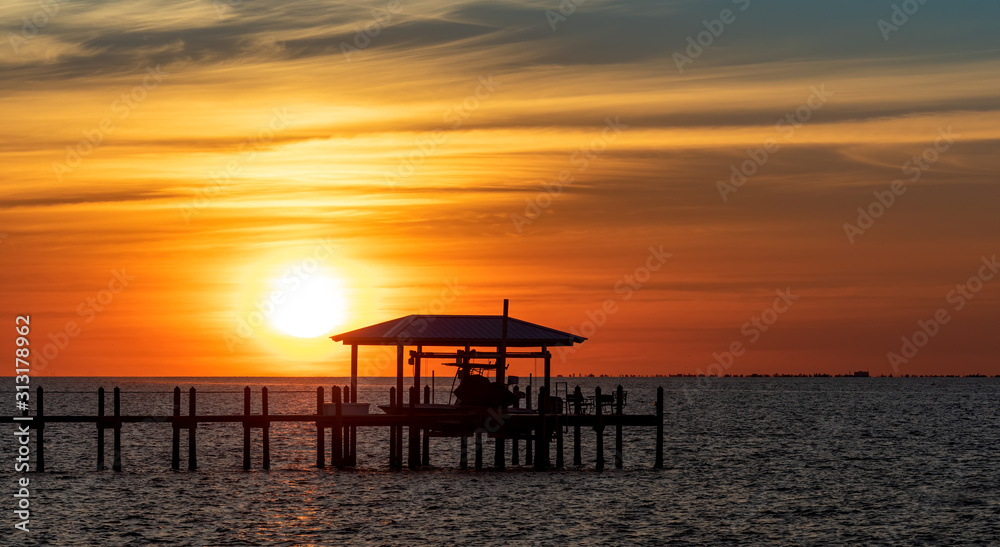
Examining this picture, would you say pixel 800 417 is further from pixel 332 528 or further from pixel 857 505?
pixel 332 528

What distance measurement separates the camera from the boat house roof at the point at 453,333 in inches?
1873

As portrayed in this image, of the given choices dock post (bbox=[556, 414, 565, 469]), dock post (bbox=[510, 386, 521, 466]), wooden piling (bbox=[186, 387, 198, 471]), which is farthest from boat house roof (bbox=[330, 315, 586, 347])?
wooden piling (bbox=[186, 387, 198, 471])

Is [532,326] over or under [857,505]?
over

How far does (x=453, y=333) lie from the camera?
4791 cm

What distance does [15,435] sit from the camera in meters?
83.8

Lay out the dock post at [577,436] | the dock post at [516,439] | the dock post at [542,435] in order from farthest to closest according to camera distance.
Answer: the dock post at [577,436] < the dock post at [516,439] < the dock post at [542,435]

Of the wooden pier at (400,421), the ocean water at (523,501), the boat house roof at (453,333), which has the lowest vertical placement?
the ocean water at (523,501)

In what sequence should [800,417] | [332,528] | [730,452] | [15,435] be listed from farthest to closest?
1. [800,417]
2. [15,435]
3. [730,452]
4. [332,528]

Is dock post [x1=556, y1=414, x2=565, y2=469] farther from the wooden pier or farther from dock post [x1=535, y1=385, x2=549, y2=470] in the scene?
dock post [x1=535, y1=385, x2=549, y2=470]

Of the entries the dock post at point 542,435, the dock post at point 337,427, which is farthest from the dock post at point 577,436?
the dock post at point 337,427

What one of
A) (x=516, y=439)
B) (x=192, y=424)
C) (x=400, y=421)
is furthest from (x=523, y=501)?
(x=192, y=424)

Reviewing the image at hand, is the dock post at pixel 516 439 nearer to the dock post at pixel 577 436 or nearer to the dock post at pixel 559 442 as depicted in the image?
the dock post at pixel 559 442

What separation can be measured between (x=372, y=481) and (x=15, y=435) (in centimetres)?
4495


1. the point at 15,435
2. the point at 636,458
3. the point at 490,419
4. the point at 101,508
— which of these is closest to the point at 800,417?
the point at 636,458
